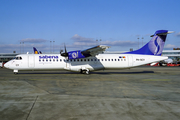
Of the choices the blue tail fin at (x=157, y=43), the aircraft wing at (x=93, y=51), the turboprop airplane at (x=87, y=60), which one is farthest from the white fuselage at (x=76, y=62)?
the aircraft wing at (x=93, y=51)

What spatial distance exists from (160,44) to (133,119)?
20.0 metres

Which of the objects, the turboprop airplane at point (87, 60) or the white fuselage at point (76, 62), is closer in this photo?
the turboprop airplane at point (87, 60)

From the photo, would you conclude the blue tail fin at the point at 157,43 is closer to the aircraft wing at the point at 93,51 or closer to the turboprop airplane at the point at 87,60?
the turboprop airplane at the point at 87,60

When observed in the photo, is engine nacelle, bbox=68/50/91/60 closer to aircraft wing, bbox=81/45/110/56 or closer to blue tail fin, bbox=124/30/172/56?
aircraft wing, bbox=81/45/110/56

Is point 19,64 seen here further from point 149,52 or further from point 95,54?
point 149,52

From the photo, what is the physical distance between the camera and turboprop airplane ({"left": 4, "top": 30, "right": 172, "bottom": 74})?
2144cm

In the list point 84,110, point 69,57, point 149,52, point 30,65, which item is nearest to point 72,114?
point 84,110

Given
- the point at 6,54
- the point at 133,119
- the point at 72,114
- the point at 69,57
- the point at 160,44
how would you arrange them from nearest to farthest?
the point at 133,119, the point at 72,114, the point at 69,57, the point at 160,44, the point at 6,54

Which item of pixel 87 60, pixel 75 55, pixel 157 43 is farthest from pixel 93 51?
pixel 157 43

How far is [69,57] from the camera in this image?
21047 mm

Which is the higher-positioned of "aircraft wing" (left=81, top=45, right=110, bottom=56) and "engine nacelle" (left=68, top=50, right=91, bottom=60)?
"aircraft wing" (left=81, top=45, right=110, bottom=56)

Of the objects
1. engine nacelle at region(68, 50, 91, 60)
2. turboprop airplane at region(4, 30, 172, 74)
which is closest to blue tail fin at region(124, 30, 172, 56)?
turboprop airplane at region(4, 30, 172, 74)

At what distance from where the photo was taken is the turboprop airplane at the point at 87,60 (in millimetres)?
21438

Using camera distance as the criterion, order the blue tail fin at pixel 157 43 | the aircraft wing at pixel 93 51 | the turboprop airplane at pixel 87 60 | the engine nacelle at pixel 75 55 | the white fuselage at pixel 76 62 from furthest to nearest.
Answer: the blue tail fin at pixel 157 43 → the white fuselage at pixel 76 62 → the turboprop airplane at pixel 87 60 → the engine nacelle at pixel 75 55 → the aircraft wing at pixel 93 51
